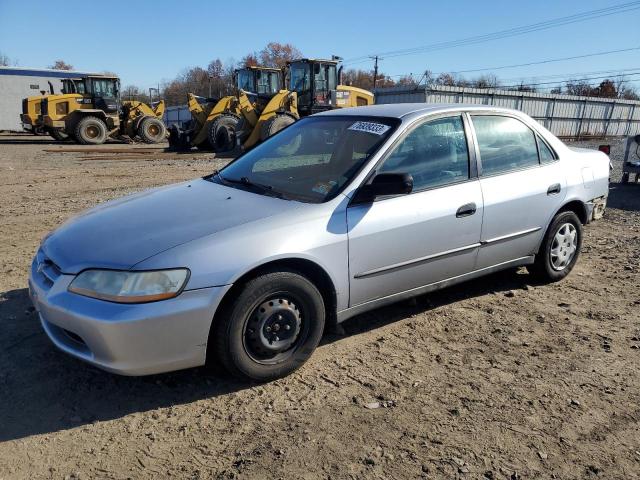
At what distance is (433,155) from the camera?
3.76m

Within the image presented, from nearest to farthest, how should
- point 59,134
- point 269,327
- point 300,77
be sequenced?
point 269,327 → point 300,77 → point 59,134

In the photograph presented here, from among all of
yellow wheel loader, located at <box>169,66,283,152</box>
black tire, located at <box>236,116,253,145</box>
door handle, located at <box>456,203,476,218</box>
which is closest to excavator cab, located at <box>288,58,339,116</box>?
yellow wheel loader, located at <box>169,66,283,152</box>

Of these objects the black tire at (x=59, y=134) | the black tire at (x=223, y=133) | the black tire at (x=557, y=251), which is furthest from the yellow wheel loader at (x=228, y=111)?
the black tire at (x=557, y=251)

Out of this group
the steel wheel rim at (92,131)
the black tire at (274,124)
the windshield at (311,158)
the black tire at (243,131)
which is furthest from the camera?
the steel wheel rim at (92,131)

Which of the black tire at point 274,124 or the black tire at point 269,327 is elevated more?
the black tire at point 274,124

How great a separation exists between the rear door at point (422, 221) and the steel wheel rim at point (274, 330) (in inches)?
17.2

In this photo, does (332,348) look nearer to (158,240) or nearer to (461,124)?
(158,240)

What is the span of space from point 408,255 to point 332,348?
0.83 meters

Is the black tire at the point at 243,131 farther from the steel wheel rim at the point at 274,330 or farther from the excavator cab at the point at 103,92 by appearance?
the steel wheel rim at the point at 274,330

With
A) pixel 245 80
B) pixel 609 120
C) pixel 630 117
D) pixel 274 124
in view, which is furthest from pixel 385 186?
pixel 630 117

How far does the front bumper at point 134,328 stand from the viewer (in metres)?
2.57

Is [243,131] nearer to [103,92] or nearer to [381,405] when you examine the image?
[103,92]

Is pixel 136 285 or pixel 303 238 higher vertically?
pixel 303 238

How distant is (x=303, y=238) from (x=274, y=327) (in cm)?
55
